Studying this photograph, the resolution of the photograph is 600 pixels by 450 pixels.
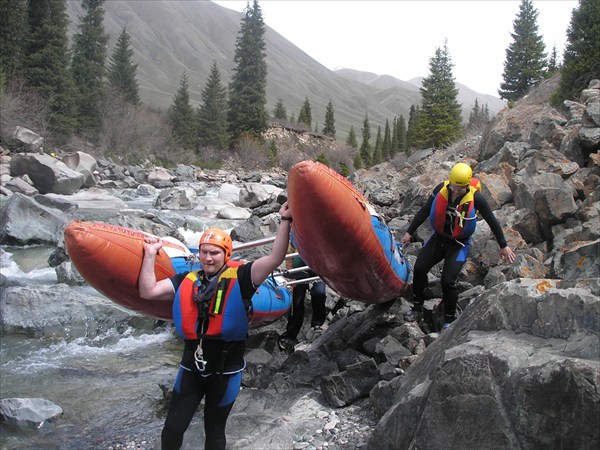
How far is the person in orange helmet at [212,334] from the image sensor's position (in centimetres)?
345

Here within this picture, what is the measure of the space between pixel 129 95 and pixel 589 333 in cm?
4936

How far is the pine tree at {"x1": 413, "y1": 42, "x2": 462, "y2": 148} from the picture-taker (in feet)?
111

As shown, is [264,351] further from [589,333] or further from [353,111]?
[353,111]

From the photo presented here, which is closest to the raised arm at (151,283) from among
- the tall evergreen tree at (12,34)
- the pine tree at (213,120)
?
the tall evergreen tree at (12,34)

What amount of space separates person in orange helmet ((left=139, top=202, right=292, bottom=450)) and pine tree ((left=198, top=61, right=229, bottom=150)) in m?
42.7

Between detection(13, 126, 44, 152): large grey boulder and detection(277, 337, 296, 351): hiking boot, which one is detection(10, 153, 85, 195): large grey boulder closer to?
detection(13, 126, 44, 152): large grey boulder

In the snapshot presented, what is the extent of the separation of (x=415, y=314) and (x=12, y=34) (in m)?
37.4

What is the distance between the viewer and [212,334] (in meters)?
3.44

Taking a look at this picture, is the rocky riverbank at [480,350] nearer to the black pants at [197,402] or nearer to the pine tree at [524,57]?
the black pants at [197,402]

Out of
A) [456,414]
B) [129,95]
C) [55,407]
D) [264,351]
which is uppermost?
[129,95]

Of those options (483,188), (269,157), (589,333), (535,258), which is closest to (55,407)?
(589,333)

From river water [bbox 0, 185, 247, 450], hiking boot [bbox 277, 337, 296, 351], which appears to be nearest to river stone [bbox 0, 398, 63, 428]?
river water [bbox 0, 185, 247, 450]

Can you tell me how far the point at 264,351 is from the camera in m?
6.26

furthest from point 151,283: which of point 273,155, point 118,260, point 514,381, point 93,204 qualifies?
point 273,155
